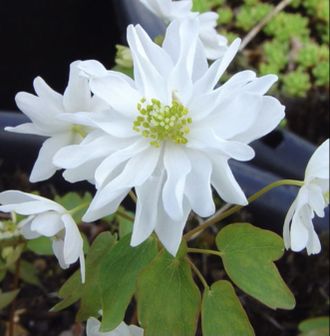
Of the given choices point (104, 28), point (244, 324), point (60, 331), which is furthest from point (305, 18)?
point (244, 324)

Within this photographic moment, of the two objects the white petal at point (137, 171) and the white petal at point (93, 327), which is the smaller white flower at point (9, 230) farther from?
the white petal at point (137, 171)

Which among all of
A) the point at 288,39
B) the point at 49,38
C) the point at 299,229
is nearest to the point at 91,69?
the point at 299,229

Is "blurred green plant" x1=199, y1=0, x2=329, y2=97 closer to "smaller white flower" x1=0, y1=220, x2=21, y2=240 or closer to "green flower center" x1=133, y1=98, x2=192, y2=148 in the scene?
"smaller white flower" x1=0, y1=220, x2=21, y2=240

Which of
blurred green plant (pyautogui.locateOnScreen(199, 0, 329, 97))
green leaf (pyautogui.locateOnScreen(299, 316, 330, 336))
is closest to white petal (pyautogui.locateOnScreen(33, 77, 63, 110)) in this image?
green leaf (pyautogui.locateOnScreen(299, 316, 330, 336))

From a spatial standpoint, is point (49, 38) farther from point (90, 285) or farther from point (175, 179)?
point (175, 179)

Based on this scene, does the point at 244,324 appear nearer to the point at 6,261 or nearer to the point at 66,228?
the point at 66,228

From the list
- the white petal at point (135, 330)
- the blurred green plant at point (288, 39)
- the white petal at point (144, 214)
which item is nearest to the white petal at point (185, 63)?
the white petal at point (144, 214)
